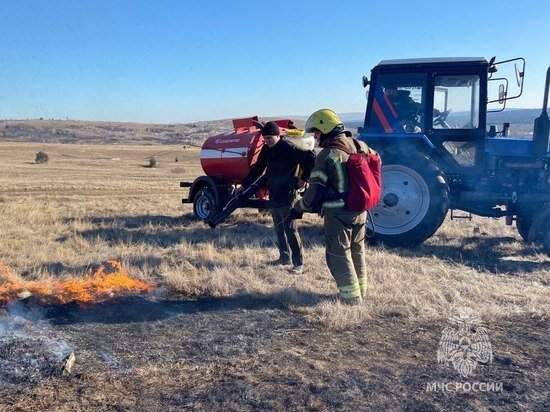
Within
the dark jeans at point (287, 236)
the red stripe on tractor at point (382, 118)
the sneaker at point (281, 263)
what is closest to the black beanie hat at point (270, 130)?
the dark jeans at point (287, 236)

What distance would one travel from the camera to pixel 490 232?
374 inches

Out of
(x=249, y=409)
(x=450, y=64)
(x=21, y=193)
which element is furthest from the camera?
(x=21, y=193)

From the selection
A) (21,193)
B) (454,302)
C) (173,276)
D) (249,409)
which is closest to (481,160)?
(454,302)

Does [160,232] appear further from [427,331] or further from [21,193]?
[21,193]

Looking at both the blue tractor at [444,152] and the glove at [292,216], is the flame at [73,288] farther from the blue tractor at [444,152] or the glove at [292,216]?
the blue tractor at [444,152]

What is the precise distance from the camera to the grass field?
3.48 m

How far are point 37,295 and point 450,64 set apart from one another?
623cm

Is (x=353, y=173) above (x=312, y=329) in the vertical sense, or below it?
above

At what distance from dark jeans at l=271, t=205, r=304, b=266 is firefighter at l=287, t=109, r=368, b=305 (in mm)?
1233

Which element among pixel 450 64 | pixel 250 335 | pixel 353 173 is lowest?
pixel 250 335

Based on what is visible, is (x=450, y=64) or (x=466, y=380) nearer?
(x=466, y=380)

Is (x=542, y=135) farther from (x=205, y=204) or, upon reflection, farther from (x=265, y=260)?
(x=205, y=204)

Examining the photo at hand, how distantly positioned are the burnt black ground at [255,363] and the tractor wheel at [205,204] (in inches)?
192

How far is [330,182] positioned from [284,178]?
5.07ft
